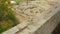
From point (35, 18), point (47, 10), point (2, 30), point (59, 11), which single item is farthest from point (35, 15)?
point (2, 30)

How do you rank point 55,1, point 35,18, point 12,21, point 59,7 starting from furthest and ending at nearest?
point 55,1
point 59,7
point 35,18
point 12,21

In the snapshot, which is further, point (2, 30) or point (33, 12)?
point (33, 12)

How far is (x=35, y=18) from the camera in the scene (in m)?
2.70

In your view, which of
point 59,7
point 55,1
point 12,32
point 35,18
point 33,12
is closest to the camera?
point 12,32

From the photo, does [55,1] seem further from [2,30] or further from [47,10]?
[2,30]

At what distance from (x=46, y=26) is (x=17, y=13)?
0.50 meters

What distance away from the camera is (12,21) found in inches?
98.7

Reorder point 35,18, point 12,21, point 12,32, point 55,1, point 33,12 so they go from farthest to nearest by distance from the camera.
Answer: point 55,1, point 33,12, point 35,18, point 12,21, point 12,32

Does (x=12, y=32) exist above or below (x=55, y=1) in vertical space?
below

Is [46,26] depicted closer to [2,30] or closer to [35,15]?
[35,15]

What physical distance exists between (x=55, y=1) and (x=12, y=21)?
1255mm

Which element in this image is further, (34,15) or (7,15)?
(34,15)

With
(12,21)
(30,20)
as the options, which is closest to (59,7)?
(30,20)

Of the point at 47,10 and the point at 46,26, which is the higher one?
the point at 47,10
